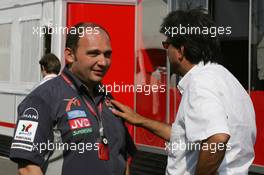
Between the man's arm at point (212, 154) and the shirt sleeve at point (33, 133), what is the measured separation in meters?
0.62

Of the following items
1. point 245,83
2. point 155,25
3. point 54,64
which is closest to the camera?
point 245,83

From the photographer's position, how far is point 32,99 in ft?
6.61

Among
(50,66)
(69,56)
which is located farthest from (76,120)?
(50,66)

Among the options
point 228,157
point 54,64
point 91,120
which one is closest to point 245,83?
point 54,64

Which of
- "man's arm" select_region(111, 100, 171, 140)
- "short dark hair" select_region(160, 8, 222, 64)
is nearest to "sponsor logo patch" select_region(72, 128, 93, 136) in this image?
"man's arm" select_region(111, 100, 171, 140)

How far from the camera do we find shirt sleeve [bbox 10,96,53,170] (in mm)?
1951

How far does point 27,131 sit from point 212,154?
0.74 metres

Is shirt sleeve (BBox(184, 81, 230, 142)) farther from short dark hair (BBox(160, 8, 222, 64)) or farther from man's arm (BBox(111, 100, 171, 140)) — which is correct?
man's arm (BBox(111, 100, 171, 140))

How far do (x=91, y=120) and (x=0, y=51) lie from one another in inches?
258

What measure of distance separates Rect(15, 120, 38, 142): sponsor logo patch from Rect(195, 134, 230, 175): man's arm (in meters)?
0.68

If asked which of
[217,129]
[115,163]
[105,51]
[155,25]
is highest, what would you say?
[155,25]

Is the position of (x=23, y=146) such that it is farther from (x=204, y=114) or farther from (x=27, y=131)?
(x=204, y=114)

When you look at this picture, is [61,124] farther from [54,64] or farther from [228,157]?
[54,64]

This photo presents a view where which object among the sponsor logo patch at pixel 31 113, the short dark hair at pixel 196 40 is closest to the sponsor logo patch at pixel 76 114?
the sponsor logo patch at pixel 31 113
